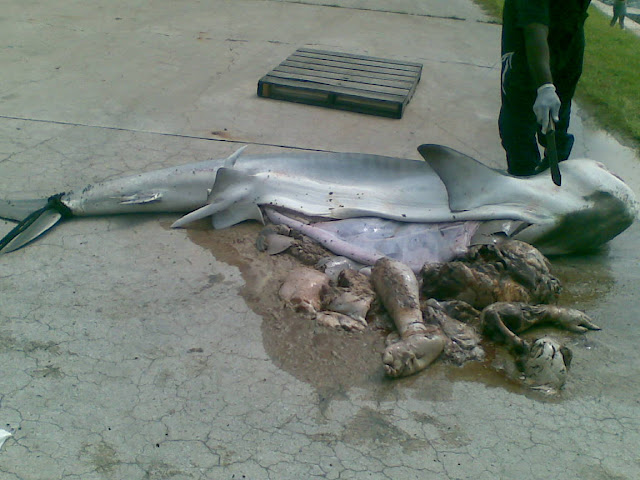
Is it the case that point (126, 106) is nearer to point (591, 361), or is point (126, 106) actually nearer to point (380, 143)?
point (380, 143)

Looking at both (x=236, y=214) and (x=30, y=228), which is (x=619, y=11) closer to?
(x=236, y=214)

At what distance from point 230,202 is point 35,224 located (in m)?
1.16

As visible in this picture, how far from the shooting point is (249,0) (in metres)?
9.45

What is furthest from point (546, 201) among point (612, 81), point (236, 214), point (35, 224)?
point (612, 81)

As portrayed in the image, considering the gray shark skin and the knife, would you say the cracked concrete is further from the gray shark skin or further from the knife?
the knife

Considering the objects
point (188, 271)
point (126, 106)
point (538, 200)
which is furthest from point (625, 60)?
point (188, 271)

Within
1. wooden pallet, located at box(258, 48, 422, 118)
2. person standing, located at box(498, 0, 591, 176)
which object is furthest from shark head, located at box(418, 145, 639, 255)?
wooden pallet, located at box(258, 48, 422, 118)

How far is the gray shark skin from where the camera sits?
11.8 feet

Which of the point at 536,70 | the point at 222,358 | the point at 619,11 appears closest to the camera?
the point at 222,358

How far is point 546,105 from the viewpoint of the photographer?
11.2 feet

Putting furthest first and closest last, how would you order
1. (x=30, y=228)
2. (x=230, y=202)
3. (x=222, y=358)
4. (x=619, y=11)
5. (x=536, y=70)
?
(x=619, y=11)
(x=230, y=202)
(x=30, y=228)
(x=536, y=70)
(x=222, y=358)

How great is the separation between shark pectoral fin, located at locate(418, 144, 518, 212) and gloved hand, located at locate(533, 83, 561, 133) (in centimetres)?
40

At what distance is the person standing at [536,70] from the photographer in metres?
3.48

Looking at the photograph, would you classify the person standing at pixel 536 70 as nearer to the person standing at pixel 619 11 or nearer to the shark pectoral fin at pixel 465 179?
the shark pectoral fin at pixel 465 179
